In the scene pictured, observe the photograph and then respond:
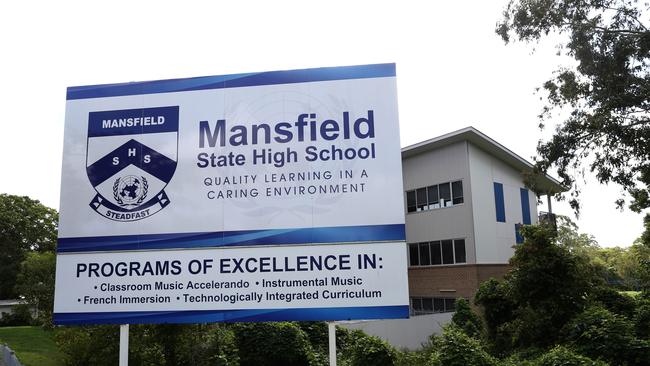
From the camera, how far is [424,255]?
2783 cm

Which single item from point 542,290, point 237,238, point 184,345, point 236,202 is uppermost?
point 236,202

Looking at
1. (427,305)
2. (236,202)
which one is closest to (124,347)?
(236,202)

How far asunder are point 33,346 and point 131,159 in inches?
684

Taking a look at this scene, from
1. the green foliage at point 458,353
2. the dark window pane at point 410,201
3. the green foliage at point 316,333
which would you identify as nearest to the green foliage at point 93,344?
the green foliage at point 316,333

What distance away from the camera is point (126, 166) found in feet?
25.1

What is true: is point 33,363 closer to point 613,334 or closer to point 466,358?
point 466,358

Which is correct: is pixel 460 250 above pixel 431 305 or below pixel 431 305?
above

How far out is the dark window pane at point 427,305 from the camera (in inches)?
1068

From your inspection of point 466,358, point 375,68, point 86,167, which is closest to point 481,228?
point 466,358

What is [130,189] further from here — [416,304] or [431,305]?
[416,304]

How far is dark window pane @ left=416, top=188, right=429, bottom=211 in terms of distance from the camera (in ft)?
91.9

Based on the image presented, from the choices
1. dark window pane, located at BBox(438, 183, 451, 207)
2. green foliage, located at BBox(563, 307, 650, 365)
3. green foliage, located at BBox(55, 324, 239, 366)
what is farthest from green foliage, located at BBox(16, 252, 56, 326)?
dark window pane, located at BBox(438, 183, 451, 207)

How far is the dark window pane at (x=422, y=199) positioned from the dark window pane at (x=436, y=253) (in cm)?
220

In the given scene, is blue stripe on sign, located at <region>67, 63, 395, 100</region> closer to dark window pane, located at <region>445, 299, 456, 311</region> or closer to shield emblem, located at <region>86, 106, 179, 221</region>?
shield emblem, located at <region>86, 106, 179, 221</region>
